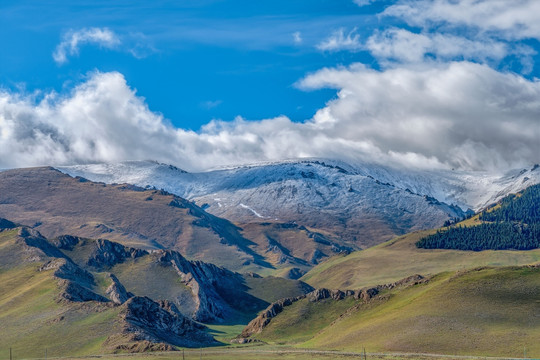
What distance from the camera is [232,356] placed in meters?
185

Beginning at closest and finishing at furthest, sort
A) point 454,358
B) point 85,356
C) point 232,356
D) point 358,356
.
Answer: point 454,358 → point 358,356 → point 232,356 → point 85,356

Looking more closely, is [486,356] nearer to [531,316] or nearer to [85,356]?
[531,316]

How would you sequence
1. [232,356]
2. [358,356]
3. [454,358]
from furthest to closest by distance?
[232,356], [358,356], [454,358]

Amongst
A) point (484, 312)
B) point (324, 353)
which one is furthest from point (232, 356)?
point (484, 312)

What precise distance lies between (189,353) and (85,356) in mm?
26140

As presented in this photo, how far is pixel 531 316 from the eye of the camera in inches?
7530

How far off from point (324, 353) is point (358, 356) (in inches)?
479

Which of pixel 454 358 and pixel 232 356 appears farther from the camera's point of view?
pixel 232 356

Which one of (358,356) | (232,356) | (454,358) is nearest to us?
(454,358)

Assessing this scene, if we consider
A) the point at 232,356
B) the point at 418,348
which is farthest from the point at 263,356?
the point at 418,348

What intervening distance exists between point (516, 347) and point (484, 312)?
29.1m

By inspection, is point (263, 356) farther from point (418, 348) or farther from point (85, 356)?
point (85, 356)

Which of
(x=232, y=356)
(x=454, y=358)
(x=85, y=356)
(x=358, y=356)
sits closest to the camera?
(x=454, y=358)

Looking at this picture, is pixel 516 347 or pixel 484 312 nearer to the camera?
pixel 516 347
